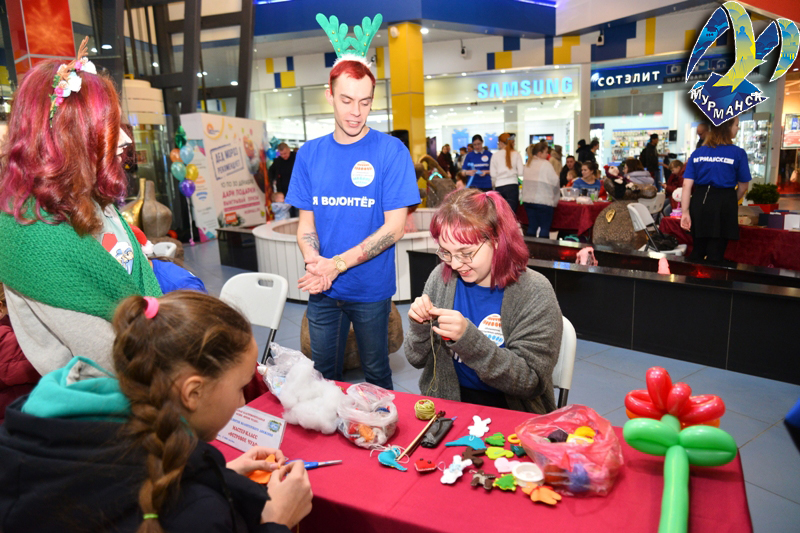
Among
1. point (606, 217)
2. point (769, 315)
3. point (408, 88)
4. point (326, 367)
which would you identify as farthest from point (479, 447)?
point (408, 88)

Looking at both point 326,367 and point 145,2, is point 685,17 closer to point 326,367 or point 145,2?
point 145,2

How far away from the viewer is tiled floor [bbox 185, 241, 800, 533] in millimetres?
2068

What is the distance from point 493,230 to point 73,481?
1.31 metres

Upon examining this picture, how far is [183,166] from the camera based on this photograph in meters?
8.65

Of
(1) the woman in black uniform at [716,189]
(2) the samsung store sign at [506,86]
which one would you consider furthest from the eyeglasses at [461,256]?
(2) the samsung store sign at [506,86]

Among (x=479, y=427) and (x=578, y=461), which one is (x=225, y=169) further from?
(x=578, y=461)

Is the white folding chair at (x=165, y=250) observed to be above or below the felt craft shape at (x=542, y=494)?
above

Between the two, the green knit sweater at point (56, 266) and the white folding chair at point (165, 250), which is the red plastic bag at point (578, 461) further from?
the white folding chair at point (165, 250)

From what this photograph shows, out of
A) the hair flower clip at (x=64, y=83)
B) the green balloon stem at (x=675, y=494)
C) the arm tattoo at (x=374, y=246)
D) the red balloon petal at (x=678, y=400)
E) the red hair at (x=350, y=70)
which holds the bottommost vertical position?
the green balloon stem at (x=675, y=494)

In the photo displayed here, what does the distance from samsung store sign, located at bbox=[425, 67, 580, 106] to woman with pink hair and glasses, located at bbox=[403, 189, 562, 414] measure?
10.2 meters

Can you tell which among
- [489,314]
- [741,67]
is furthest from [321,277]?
[741,67]

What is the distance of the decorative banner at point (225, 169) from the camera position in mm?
7995

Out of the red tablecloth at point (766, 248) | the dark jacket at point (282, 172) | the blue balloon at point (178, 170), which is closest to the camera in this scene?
the red tablecloth at point (766, 248)

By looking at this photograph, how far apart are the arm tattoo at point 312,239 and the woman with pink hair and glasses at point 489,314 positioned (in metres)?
0.60
